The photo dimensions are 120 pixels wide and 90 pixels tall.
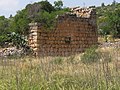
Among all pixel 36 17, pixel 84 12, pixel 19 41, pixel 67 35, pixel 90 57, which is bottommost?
pixel 90 57

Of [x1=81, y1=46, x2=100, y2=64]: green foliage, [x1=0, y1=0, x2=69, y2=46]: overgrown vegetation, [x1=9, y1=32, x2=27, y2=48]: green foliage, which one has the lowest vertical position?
[x1=81, y1=46, x2=100, y2=64]: green foliage

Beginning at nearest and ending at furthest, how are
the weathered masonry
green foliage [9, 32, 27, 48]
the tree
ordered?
the weathered masonry, green foliage [9, 32, 27, 48], the tree

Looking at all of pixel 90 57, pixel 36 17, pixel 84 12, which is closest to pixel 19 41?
pixel 36 17

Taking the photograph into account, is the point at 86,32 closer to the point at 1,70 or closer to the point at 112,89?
the point at 1,70

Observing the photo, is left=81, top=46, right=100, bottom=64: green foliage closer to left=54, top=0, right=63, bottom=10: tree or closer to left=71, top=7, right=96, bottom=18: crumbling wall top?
left=71, top=7, right=96, bottom=18: crumbling wall top

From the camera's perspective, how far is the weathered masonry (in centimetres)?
2127

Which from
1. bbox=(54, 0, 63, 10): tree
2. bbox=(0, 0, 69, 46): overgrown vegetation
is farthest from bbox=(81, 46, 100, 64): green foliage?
bbox=(54, 0, 63, 10): tree

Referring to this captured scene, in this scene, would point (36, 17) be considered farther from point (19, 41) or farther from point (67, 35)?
point (67, 35)

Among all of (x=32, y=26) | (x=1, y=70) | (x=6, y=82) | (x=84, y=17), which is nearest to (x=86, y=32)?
(x=84, y=17)

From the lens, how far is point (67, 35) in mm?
22312

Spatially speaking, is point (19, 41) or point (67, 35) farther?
point (67, 35)

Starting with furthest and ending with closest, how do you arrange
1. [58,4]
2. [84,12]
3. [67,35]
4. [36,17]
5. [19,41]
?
[58,4] < [84,12] < [67,35] < [36,17] < [19,41]

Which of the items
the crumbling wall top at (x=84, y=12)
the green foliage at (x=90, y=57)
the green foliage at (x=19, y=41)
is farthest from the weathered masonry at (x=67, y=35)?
the green foliage at (x=90, y=57)

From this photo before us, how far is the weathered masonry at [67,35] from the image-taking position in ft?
69.8
